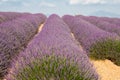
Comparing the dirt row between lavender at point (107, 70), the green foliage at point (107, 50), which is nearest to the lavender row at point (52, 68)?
the dirt row between lavender at point (107, 70)

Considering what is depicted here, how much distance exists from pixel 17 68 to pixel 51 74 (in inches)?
22.2

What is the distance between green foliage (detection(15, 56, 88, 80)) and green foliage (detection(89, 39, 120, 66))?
17.3 ft

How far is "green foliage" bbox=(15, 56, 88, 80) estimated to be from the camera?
441 centimetres

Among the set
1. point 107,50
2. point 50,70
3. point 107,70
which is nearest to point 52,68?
point 50,70

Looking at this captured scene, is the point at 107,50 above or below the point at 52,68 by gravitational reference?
below

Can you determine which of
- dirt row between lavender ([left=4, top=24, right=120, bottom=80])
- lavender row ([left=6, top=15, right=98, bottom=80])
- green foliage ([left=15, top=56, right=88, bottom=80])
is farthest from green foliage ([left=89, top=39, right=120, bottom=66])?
green foliage ([left=15, top=56, right=88, bottom=80])

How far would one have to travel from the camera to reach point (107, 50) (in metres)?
9.88

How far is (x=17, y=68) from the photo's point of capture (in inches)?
184

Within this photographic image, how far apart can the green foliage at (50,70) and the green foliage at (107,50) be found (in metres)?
5.28

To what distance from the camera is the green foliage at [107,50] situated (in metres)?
9.83

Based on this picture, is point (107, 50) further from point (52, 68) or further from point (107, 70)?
point (52, 68)

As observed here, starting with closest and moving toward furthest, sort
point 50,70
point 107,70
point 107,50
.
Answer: point 50,70 < point 107,70 < point 107,50

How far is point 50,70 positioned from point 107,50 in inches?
222

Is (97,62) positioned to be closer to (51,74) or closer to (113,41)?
(113,41)
